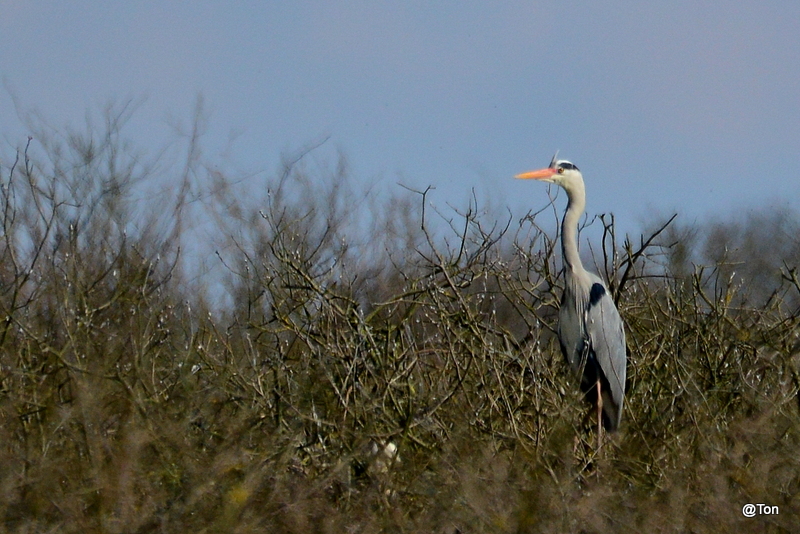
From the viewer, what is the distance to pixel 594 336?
6.39 metres

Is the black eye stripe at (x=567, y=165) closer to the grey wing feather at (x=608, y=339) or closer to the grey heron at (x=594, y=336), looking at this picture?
the grey heron at (x=594, y=336)

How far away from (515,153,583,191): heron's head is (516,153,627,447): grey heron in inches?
23.2

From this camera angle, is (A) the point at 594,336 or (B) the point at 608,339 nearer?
(B) the point at 608,339

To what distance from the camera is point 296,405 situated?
4539 mm

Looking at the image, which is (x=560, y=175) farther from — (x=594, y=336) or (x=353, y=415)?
(x=353, y=415)

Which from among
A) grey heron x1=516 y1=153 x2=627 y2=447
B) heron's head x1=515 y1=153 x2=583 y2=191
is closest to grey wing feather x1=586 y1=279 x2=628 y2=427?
grey heron x1=516 y1=153 x2=627 y2=447

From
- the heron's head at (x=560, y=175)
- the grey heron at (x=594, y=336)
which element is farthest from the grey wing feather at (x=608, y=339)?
the heron's head at (x=560, y=175)

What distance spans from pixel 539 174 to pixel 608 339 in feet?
5.99

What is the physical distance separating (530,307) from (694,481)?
1.93 metres

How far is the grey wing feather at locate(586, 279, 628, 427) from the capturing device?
6027 mm

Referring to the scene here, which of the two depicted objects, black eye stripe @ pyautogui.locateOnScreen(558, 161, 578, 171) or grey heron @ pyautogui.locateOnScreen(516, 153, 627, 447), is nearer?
grey heron @ pyautogui.locateOnScreen(516, 153, 627, 447)

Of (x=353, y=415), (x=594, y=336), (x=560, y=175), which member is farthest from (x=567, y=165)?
(x=353, y=415)

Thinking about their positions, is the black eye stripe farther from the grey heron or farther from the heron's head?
the grey heron

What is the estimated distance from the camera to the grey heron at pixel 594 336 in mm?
6090
